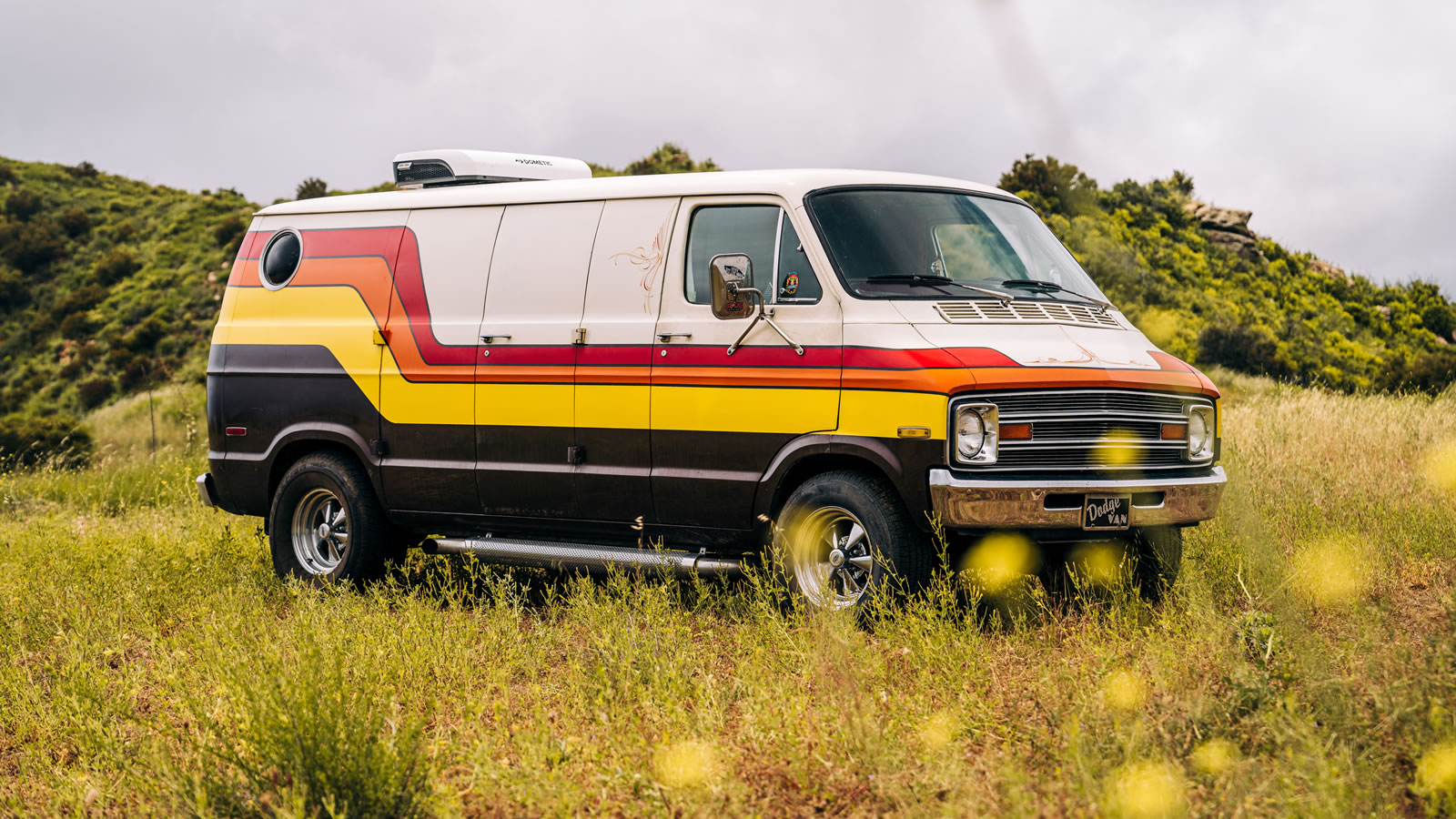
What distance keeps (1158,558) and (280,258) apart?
608 cm

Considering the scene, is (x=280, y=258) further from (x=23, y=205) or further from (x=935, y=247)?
(x=23, y=205)

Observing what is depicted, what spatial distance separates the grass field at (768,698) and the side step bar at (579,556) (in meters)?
0.19

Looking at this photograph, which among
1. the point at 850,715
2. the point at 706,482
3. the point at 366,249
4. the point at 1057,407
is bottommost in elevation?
the point at 850,715

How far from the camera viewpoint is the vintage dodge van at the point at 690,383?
6.14 m

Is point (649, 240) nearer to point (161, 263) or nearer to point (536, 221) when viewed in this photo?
point (536, 221)

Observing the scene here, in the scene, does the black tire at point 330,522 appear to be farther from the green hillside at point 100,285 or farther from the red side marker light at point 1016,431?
the green hillside at point 100,285

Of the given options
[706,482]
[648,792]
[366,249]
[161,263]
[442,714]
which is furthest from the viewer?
[161,263]

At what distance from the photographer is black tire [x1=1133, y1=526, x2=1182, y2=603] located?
6.70m

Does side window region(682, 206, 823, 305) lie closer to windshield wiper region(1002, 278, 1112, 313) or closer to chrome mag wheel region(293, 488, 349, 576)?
windshield wiper region(1002, 278, 1112, 313)

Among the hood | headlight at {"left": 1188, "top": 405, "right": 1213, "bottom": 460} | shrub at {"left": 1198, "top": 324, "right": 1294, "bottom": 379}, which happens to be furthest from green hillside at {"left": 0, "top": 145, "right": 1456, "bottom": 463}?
the hood

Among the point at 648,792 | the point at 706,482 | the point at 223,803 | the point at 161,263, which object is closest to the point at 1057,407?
the point at 706,482

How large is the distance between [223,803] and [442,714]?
111 centimetres

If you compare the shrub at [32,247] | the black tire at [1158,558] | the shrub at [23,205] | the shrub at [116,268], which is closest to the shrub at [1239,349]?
the black tire at [1158,558]

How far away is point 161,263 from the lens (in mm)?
45000
